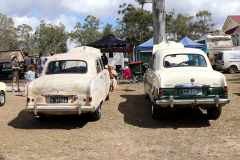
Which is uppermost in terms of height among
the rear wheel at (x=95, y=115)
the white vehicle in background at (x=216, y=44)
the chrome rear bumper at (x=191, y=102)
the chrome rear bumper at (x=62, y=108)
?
the white vehicle in background at (x=216, y=44)

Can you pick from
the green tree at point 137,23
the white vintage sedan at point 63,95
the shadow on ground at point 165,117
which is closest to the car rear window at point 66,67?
the white vintage sedan at point 63,95

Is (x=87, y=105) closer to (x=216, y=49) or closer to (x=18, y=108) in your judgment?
(x=18, y=108)

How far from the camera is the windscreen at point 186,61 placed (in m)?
6.93

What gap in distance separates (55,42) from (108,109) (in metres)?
61.3

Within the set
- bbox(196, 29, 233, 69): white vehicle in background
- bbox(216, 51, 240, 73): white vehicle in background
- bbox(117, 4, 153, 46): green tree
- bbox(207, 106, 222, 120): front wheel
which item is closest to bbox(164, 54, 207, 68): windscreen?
bbox(207, 106, 222, 120): front wheel

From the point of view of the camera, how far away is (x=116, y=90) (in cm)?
1226

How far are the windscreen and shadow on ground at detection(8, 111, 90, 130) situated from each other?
259 cm

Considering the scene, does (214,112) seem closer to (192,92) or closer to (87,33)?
(192,92)

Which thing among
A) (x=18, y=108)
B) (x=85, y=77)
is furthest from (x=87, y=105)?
(x=18, y=108)

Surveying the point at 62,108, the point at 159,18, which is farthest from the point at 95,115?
the point at 159,18

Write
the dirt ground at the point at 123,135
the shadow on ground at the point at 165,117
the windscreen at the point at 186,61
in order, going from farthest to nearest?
the windscreen at the point at 186,61 → the shadow on ground at the point at 165,117 → the dirt ground at the point at 123,135

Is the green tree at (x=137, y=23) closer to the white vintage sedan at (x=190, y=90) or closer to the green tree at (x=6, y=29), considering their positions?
the green tree at (x=6, y=29)

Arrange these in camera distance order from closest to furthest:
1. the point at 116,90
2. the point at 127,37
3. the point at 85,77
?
1. the point at 85,77
2. the point at 116,90
3. the point at 127,37

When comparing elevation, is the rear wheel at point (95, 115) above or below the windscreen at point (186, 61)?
below
